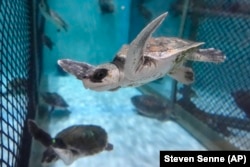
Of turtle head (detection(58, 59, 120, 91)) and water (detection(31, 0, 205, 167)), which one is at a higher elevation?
turtle head (detection(58, 59, 120, 91))

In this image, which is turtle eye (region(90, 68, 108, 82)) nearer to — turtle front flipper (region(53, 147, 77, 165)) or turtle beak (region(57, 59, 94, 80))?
turtle beak (region(57, 59, 94, 80))

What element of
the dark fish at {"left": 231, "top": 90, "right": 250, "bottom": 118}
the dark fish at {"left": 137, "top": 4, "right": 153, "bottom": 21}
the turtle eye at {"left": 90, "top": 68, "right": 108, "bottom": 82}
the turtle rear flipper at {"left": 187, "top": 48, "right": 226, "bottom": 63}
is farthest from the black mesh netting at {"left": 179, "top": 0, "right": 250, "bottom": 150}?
the turtle eye at {"left": 90, "top": 68, "right": 108, "bottom": 82}

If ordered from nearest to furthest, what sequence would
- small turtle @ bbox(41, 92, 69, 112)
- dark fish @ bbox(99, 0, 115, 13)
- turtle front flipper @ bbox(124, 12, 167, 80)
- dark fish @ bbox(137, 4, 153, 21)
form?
turtle front flipper @ bbox(124, 12, 167, 80) → small turtle @ bbox(41, 92, 69, 112) → dark fish @ bbox(137, 4, 153, 21) → dark fish @ bbox(99, 0, 115, 13)

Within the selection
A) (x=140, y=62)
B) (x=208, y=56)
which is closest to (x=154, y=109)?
(x=208, y=56)

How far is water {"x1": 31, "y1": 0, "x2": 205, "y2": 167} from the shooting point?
3.41 m

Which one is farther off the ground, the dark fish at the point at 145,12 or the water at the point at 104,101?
the dark fish at the point at 145,12

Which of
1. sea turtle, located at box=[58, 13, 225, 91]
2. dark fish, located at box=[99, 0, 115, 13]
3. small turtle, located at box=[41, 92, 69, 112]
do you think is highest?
sea turtle, located at box=[58, 13, 225, 91]

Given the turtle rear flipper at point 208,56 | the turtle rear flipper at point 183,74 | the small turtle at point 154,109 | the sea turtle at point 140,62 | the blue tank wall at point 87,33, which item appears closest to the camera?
the sea turtle at point 140,62

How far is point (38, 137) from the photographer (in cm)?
233

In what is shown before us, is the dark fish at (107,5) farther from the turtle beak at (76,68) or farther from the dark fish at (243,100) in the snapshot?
the turtle beak at (76,68)

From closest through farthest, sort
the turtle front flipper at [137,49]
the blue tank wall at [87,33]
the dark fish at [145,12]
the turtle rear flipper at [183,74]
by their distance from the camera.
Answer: the turtle front flipper at [137,49]
the turtle rear flipper at [183,74]
the dark fish at [145,12]
the blue tank wall at [87,33]

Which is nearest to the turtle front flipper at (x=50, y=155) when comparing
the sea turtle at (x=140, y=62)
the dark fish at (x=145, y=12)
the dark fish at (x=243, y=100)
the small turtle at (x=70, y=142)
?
the small turtle at (x=70, y=142)

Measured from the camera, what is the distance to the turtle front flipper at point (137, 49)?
1565 millimetres

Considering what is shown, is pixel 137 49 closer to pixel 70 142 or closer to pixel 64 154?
pixel 64 154
